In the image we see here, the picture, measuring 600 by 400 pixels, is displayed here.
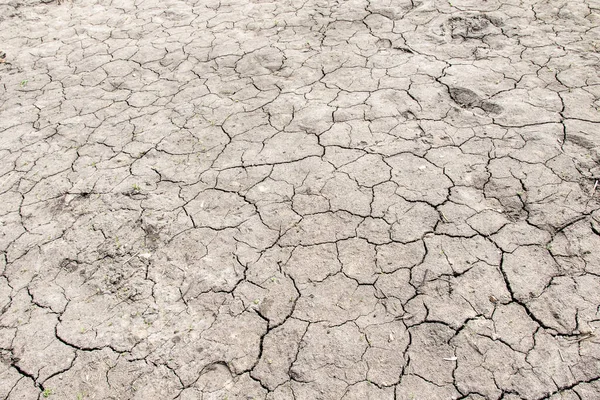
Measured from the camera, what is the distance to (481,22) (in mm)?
4293

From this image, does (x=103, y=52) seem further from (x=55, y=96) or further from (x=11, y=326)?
(x=11, y=326)

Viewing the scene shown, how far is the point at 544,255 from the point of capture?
240cm

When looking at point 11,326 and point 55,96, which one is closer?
point 11,326

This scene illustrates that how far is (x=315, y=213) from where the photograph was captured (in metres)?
2.77

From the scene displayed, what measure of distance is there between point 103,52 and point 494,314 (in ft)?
14.5

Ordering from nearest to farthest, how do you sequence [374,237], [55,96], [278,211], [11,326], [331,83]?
[11,326] → [374,237] → [278,211] → [331,83] → [55,96]

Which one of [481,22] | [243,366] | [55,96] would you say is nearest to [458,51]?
[481,22]

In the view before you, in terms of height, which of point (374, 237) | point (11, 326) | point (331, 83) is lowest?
point (11, 326)

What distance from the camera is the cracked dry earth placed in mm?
2105

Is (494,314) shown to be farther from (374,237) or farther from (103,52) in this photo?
(103,52)

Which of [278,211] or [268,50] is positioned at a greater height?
[268,50]

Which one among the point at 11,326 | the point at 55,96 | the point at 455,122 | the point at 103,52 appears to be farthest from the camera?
the point at 103,52

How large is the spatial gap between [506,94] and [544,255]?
5.07 ft

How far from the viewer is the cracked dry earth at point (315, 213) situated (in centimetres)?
211
